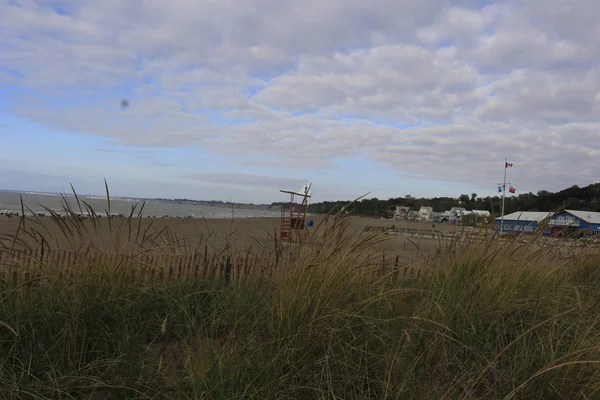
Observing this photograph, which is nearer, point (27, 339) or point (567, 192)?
point (27, 339)

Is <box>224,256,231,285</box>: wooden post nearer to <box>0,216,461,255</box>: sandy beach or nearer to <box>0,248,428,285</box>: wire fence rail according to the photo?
<box>0,248,428,285</box>: wire fence rail

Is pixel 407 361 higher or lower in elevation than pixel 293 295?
lower

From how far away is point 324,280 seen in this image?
2.55m

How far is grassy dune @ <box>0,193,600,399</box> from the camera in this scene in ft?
6.64

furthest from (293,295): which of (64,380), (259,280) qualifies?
(64,380)

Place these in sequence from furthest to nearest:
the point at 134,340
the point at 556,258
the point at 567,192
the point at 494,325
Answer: the point at 567,192 < the point at 556,258 < the point at 494,325 < the point at 134,340

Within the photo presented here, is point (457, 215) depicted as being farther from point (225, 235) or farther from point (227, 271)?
point (227, 271)

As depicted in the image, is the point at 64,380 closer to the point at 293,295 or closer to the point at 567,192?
the point at 293,295

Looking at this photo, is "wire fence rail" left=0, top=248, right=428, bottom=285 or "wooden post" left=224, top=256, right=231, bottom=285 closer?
"wire fence rail" left=0, top=248, right=428, bottom=285

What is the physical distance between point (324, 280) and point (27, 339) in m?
1.79

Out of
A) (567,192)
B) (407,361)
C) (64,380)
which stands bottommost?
(64,380)

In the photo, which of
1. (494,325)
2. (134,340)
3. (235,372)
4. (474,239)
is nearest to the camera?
(235,372)

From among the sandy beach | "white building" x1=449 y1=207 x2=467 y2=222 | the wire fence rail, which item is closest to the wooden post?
the wire fence rail

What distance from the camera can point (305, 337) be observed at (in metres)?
2.28
